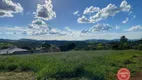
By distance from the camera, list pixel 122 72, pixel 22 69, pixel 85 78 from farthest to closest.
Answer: pixel 22 69, pixel 85 78, pixel 122 72

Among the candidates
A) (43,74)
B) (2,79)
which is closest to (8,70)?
(2,79)

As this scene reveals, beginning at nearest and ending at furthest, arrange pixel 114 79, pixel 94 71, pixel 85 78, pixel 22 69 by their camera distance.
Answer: pixel 85 78
pixel 94 71
pixel 114 79
pixel 22 69

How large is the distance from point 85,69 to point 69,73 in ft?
2.34

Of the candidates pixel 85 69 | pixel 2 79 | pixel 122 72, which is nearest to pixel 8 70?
pixel 2 79

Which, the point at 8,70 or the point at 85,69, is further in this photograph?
the point at 8,70

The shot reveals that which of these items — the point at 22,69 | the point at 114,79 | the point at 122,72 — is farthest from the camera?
the point at 22,69

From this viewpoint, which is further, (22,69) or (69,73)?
(22,69)

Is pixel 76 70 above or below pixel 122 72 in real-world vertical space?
below

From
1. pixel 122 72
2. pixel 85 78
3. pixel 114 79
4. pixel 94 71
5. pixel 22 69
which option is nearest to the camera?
pixel 122 72

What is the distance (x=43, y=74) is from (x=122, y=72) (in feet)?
18.3

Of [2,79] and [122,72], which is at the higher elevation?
[122,72]

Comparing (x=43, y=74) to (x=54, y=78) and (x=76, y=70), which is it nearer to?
(x=54, y=78)

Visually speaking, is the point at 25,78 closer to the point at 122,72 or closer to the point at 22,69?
the point at 22,69

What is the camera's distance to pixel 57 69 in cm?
837
